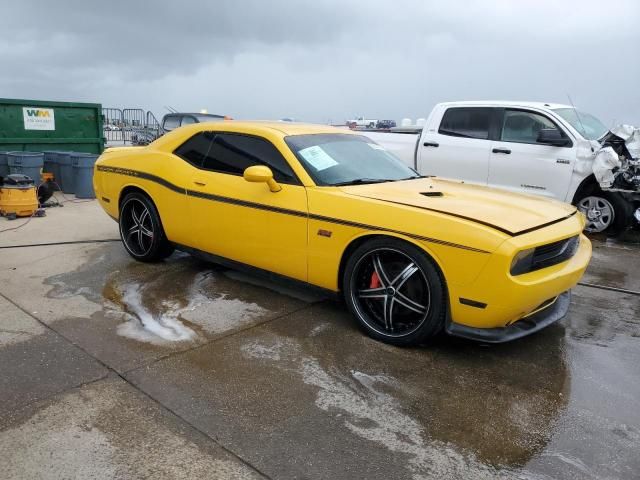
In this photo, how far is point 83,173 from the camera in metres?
9.12

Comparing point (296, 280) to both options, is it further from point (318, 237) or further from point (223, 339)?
point (223, 339)

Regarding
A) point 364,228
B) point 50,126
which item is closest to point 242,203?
point 364,228

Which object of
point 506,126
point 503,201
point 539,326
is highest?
point 506,126

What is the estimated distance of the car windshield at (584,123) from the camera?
292 inches

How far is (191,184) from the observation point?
4660 millimetres

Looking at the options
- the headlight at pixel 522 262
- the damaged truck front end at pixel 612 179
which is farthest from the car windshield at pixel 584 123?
the headlight at pixel 522 262

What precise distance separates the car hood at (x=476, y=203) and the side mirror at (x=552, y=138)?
334 cm

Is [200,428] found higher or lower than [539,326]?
lower

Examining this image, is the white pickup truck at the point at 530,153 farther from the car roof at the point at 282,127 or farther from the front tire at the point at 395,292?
the front tire at the point at 395,292

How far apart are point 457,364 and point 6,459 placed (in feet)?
8.38

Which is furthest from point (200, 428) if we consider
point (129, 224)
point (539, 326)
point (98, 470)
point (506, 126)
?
point (506, 126)

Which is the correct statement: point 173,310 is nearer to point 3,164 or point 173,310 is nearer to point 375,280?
point 375,280

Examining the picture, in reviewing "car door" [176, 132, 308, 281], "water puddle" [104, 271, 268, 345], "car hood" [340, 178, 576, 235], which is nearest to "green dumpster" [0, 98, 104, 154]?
"car door" [176, 132, 308, 281]

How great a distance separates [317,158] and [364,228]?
88cm
